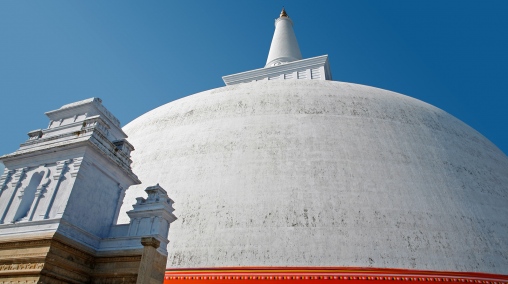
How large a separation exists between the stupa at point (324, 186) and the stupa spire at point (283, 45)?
942 cm

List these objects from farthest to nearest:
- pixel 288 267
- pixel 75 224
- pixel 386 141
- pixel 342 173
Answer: pixel 386 141
pixel 342 173
pixel 288 267
pixel 75 224

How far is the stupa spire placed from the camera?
25091 mm

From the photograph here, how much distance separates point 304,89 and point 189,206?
7146mm

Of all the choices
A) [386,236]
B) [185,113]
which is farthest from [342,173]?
[185,113]

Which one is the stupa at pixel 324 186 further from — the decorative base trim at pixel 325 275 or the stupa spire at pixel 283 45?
the stupa spire at pixel 283 45

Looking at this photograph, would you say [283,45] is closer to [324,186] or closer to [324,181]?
[324,181]

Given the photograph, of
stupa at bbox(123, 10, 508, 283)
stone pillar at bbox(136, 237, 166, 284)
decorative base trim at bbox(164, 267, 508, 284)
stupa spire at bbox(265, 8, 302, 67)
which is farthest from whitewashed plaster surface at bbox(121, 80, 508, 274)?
stupa spire at bbox(265, 8, 302, 67)

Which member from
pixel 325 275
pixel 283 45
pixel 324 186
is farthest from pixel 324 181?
pixel 283 45

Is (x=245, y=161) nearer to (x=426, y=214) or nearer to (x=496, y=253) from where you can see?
(x=426, y=214)

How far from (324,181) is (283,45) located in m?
16.6

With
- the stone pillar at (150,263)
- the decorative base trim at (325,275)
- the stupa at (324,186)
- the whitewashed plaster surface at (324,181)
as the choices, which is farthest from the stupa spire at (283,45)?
the stone pillar at (150,263)

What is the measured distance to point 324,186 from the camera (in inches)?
440

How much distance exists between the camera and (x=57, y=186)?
7.25m

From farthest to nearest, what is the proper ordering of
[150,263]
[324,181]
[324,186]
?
[324,181]
[324,186]
[150,263]
